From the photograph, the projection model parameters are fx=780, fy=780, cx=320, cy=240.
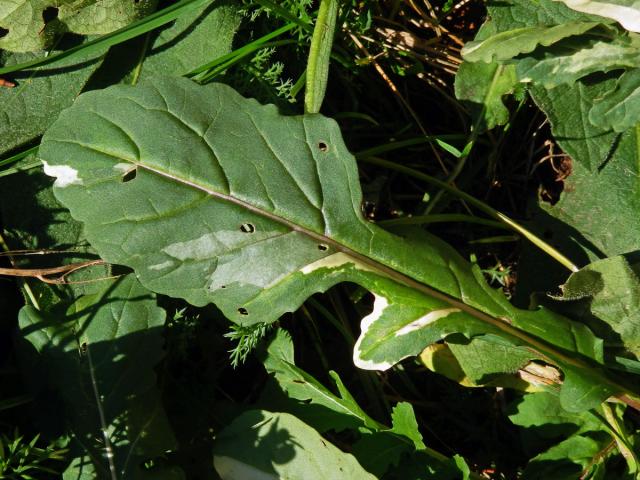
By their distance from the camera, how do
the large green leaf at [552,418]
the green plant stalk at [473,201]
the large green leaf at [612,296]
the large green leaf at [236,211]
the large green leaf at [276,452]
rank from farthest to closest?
the green plant stalk at [473,201], the large green leaf at [552,418], the large green leaf at [612,296], the large green leaf at [276,452], the large green leaf at [236,211]

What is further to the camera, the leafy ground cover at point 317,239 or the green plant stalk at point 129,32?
the green plant stalk at point 129,32

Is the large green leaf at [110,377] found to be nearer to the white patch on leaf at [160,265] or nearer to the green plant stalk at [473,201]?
the white patch on leaf at [160,265]

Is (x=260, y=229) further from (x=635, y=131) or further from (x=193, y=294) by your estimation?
(x=635, y=131)

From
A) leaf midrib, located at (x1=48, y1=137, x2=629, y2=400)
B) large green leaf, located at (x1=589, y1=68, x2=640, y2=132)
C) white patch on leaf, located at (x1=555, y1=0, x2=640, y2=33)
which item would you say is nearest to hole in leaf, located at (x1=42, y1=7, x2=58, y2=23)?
leaf midrib, located at (x1=48, y1=137, x2=629, y2=400)

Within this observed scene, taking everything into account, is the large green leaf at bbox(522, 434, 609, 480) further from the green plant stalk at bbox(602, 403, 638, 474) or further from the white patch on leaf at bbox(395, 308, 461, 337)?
the white patch on leaf at bbox(395, 308, 461, 337)

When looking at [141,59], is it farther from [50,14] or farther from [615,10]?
[615,10]

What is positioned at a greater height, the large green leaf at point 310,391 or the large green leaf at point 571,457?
the large green leaf at point 310,391

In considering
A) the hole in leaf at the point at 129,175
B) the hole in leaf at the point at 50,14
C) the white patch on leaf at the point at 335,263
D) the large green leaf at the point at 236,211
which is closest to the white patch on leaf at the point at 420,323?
the large green leaf at the point at 236,211
